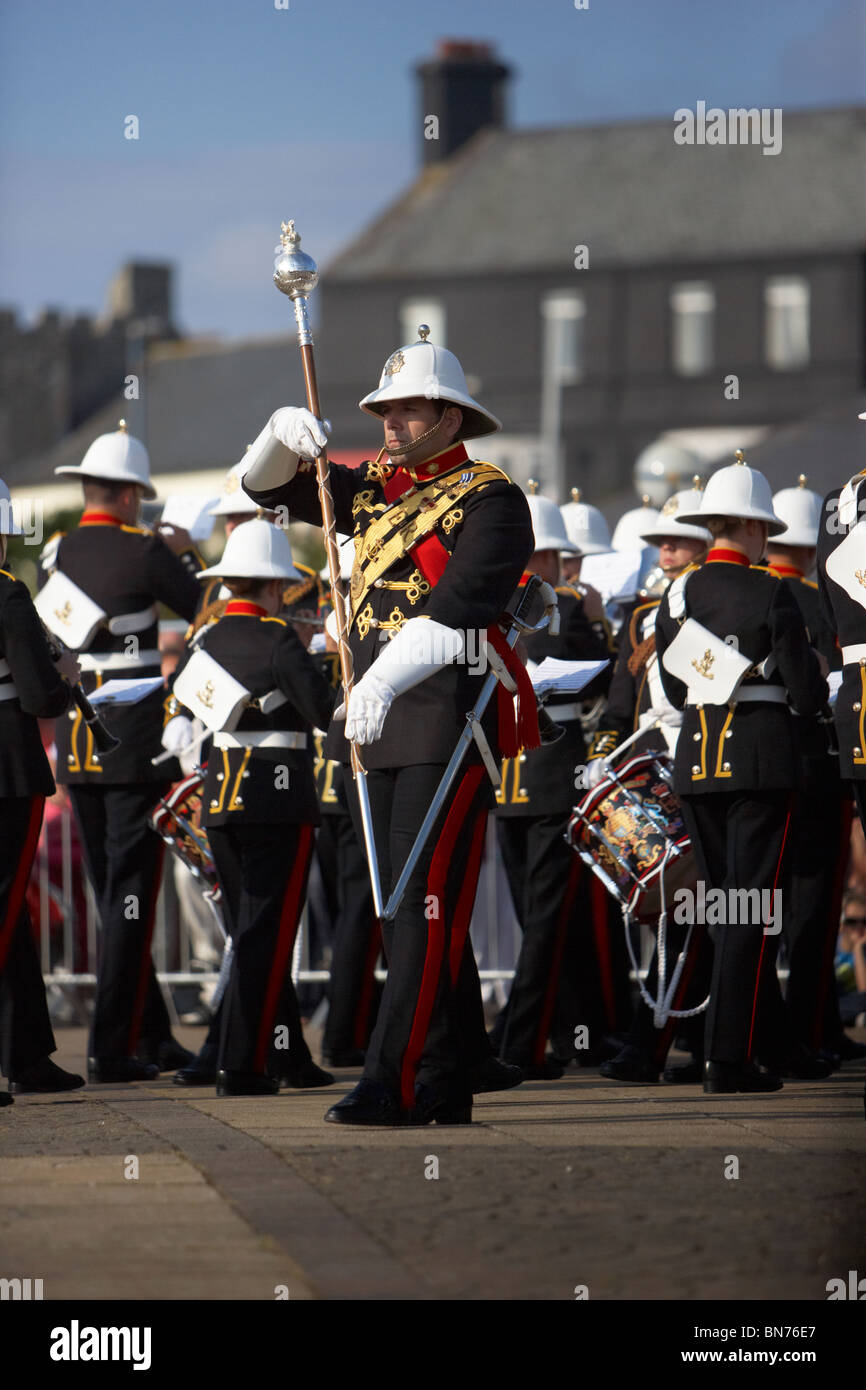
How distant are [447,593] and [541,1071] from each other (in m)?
2.69

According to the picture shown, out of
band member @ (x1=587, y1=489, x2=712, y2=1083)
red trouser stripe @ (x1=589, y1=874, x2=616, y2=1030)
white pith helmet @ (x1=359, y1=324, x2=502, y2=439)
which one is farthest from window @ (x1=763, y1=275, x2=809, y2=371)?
white pith helmet @ (x1=359, y1=324, x2=502, y2=439)

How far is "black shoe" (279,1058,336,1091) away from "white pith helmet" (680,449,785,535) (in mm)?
2294

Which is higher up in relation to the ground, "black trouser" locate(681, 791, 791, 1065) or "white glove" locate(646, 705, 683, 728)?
"white glove" locate(646, 705, 683, 728)

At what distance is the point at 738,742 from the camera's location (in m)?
7.59

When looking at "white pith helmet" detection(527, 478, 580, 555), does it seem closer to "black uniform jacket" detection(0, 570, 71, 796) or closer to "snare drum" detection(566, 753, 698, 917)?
"snare drum" detection(566, 753, 698, 917)

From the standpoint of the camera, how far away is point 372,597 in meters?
6.77

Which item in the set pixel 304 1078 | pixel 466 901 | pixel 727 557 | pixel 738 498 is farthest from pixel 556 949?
pixel 466 901

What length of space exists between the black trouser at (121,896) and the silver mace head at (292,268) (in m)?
2.26

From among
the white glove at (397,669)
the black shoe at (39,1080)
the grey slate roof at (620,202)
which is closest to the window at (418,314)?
the grey slate roof at (620,202)

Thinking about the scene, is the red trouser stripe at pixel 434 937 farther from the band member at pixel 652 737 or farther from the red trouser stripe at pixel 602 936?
the red trouser stripe at pixel 602 936

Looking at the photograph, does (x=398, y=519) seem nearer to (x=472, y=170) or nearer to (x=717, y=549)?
(x=717, y=549)

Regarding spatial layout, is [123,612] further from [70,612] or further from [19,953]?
[19,953]

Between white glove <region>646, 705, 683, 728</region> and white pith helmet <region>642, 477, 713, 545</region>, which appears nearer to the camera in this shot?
white glove <region>646, 705, 683, 728</region>

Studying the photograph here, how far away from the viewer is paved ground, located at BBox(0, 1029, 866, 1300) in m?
4.54
